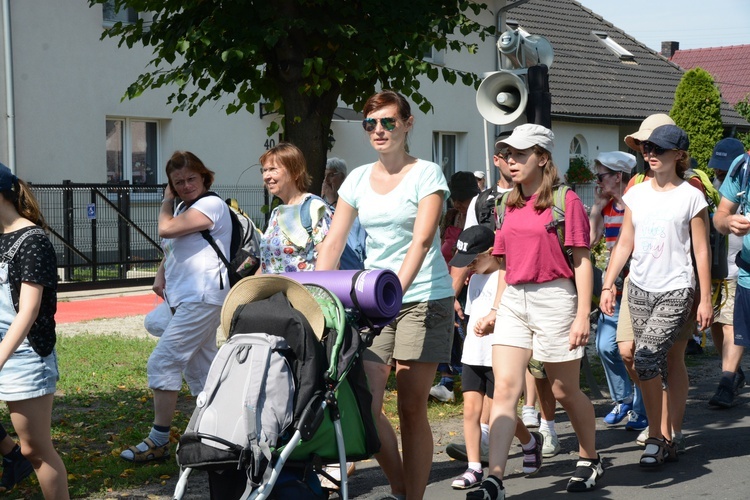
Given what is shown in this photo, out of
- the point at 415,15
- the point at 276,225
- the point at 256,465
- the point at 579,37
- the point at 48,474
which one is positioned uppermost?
the point at 579,37

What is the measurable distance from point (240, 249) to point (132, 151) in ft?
52.5

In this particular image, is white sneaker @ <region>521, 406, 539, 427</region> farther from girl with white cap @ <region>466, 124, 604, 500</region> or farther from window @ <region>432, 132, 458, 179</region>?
window @ <region>432, 132, 458, 179</region>

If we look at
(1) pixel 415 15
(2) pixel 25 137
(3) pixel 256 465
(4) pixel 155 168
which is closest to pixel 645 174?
(1) pixel 415 15

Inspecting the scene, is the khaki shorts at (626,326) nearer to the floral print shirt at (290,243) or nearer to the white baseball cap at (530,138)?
the white baseball cap at (530,138)

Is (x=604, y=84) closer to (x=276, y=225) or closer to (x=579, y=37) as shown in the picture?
(x=579, y=37)

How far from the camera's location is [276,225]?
6273 millimetres

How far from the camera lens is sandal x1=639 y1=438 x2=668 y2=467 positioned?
6566 millimetres

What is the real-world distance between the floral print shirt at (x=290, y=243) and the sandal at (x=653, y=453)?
2472mm

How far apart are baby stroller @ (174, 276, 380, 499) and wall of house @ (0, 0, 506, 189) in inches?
590

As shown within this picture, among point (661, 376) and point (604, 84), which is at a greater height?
point (604, 84)

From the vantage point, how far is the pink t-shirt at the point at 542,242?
5.61 m

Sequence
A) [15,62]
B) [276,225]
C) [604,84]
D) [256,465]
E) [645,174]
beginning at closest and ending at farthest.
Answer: [256,465]
[276,225]
[645,174]
[15,62]
[604,84]

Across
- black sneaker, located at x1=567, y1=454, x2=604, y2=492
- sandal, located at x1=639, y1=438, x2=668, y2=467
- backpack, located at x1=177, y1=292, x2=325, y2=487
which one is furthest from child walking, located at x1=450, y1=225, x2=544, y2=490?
backpack, located at x1=177, y1=292, x2=325, y2=487

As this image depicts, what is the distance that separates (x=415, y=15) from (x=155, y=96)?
13791 mm
